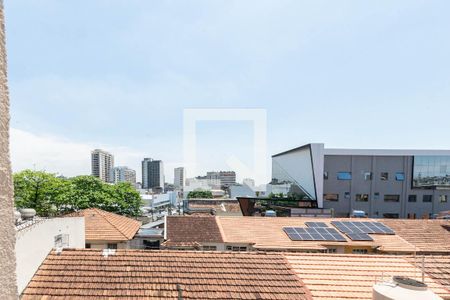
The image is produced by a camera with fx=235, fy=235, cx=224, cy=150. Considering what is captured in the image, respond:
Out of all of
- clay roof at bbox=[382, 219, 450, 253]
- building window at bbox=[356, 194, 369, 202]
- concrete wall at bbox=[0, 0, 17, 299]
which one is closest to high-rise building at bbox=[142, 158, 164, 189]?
building window at bbox=[356, 194, 369, 202]

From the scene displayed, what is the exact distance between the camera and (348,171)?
98.9 ft

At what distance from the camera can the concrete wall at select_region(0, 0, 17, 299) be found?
1425 mm

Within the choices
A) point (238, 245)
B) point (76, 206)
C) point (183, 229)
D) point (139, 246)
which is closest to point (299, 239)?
point (238, 245)

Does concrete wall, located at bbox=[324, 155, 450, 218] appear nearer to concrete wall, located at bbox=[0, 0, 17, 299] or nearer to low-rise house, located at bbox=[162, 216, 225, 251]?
low-rise house, located at bbox=[162, 216, 225, 251]

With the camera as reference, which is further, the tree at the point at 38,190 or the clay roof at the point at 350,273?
the tree at the point at 38,190

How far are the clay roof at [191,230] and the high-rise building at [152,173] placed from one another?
128 m

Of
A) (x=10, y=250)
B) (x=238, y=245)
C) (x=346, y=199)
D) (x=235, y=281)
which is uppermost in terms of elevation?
(x=10, y=250)

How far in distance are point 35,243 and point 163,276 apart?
156 inches

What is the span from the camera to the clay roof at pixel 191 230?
13.8 m

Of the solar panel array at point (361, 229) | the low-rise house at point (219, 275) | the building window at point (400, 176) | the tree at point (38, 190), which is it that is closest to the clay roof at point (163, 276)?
the low-rise house at point (219, 275)

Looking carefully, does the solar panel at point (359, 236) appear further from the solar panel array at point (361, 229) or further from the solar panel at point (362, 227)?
the solar panel at point (362, 227)

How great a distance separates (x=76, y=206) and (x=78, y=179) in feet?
9.87

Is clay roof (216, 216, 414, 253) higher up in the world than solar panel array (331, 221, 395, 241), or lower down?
lower down

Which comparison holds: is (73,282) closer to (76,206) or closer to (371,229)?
(371,229)
